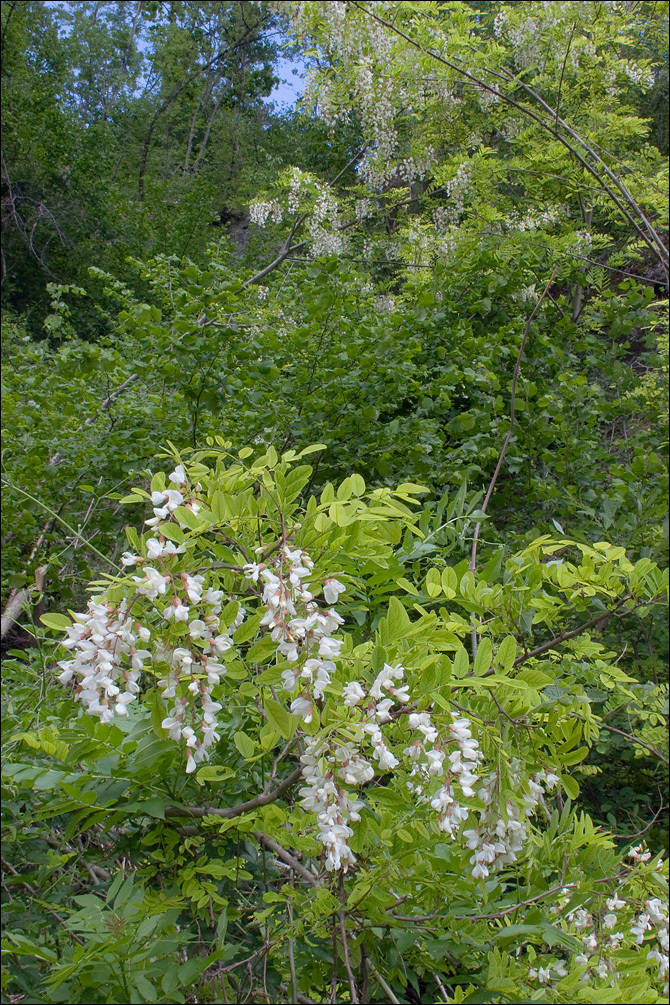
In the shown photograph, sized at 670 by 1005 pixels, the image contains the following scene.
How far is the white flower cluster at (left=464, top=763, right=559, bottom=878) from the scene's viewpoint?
90 centimetres

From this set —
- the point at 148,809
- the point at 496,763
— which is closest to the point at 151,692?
the point at 148,809

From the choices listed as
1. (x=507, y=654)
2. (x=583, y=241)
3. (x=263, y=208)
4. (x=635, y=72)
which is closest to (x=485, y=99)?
(x=635, y=72)

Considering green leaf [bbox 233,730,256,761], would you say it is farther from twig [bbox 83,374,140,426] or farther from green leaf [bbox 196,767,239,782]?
twig [bbox 83,374,140,426]

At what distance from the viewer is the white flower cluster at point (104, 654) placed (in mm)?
822

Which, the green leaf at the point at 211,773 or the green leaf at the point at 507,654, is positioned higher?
the green leaf at the point at 507,654

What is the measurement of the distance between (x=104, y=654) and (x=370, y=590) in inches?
25.8

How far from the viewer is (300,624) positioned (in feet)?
2.58

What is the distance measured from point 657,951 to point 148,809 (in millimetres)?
1005

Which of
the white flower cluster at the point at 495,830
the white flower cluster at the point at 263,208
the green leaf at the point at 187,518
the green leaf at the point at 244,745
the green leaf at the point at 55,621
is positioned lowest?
the green leaf at the point at 244,745

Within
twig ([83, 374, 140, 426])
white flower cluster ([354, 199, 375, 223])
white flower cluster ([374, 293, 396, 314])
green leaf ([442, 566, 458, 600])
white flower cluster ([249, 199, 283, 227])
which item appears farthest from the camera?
white flower cluster ([249, 199, 283, 227])

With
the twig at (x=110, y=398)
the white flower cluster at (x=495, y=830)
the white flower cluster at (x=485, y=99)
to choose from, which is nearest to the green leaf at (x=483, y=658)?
the white flower cluster at (x=495, y=830)

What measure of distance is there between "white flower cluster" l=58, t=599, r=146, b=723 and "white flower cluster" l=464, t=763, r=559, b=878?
47 centimetres

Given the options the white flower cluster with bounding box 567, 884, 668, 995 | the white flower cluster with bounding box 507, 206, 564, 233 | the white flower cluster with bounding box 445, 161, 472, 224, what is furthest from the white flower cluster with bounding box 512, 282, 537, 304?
the white flower cluster with bounding box 567, 884, 668, 995

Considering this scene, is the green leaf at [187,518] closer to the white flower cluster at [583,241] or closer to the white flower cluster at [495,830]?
the white flower cluster at [495,830]
